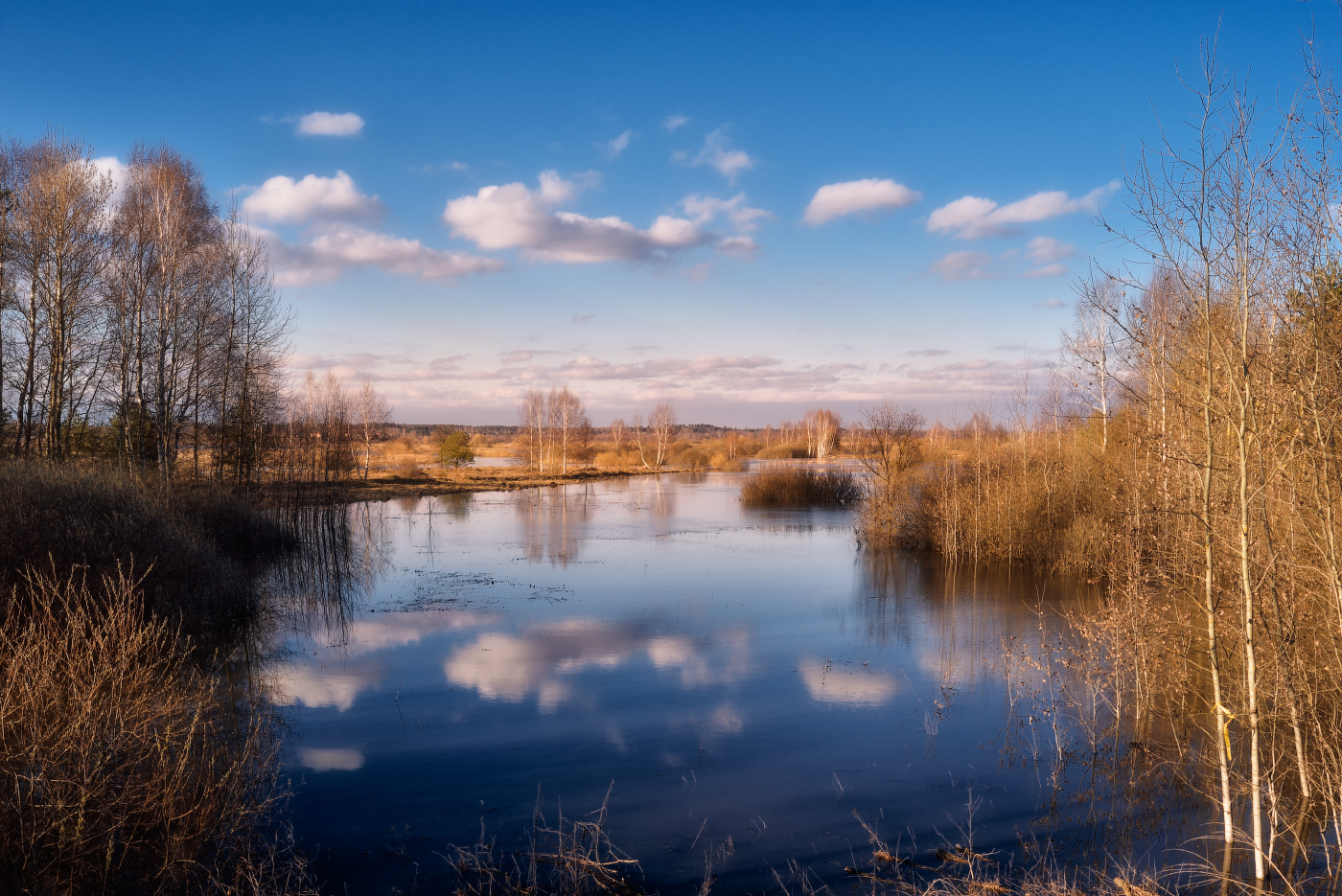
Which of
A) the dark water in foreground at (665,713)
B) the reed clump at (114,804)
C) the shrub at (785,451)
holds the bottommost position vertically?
the dark water in foreground at (665,713)

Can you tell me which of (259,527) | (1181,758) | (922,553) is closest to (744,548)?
(922,553)

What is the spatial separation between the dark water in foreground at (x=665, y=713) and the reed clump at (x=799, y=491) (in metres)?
14.6

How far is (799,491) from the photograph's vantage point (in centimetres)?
3241

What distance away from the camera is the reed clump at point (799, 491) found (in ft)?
105

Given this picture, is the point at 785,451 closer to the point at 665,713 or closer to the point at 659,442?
the point at 659,442

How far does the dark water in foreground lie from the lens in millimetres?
5715

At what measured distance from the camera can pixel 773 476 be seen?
33188 millimetres

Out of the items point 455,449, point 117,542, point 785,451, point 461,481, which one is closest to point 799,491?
point 461,481

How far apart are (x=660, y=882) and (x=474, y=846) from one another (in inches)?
52.7

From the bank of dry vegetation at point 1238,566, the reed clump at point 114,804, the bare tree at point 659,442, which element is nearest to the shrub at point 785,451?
the bare tree at point 659,442

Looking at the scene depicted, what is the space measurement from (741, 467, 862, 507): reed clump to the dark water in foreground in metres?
14.6

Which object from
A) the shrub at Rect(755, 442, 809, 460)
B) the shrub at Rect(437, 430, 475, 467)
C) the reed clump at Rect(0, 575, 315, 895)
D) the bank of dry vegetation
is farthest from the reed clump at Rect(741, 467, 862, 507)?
the shrub at Rect(755, 442, 809, 460)

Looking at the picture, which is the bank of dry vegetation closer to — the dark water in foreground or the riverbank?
the dark water in foreground

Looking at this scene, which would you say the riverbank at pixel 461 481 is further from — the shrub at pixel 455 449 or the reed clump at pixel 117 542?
the reed clump at pixel 117 542
